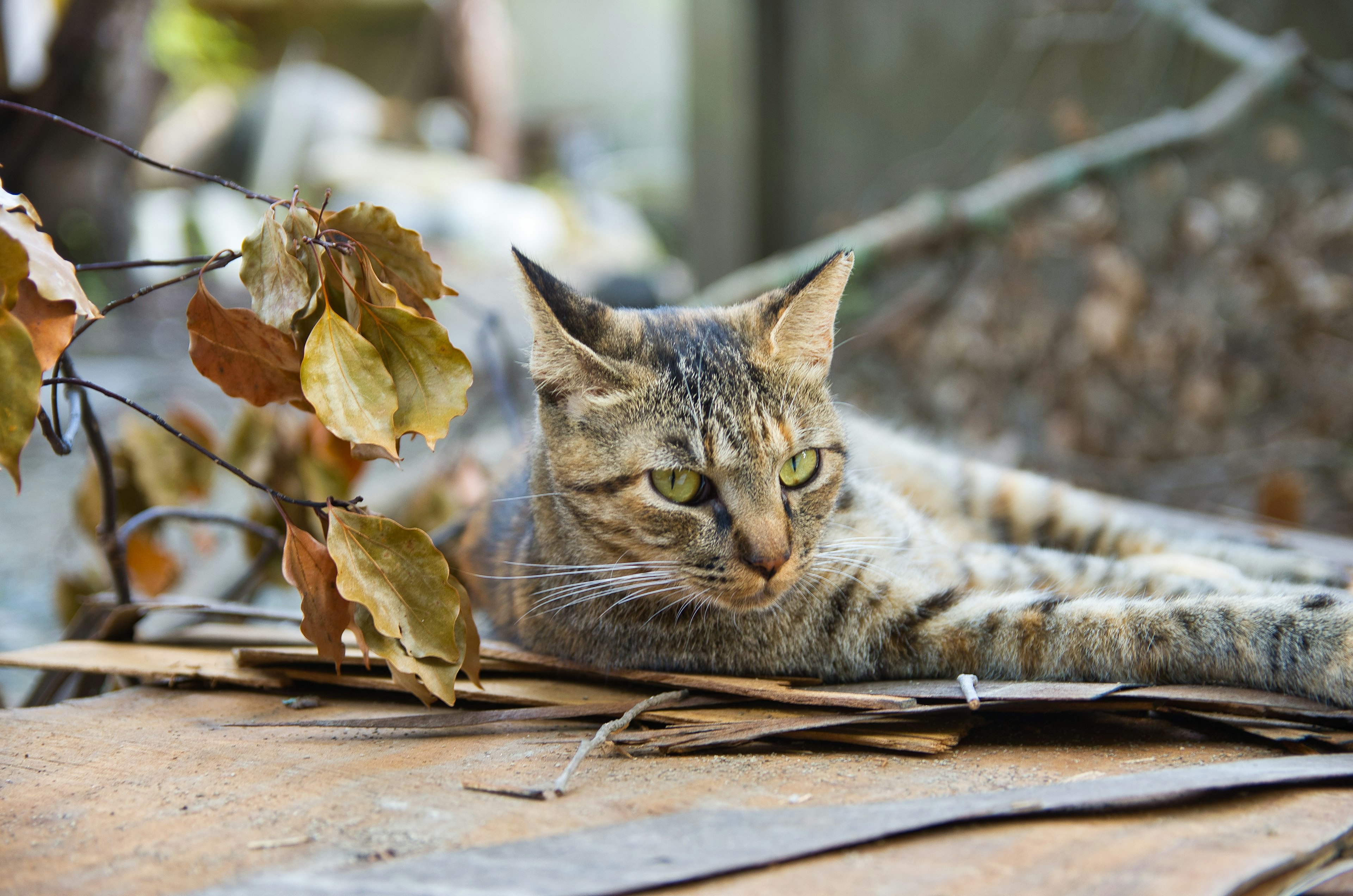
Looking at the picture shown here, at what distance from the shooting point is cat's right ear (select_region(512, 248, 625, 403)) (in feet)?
6.64

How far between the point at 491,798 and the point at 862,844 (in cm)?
57

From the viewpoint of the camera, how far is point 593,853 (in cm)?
125

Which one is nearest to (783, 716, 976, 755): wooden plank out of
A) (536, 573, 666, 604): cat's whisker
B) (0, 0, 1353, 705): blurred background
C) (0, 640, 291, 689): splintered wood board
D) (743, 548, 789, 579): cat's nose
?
(743, 548, 789, 579): cat's nose

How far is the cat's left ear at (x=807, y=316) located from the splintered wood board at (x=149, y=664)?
4.46 ft

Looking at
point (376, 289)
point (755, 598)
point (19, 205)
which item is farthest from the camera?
point (755, 598)

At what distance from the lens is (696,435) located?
78.9 inches

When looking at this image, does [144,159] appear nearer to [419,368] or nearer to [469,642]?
[419,368]

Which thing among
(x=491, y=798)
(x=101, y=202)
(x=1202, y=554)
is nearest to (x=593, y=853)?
(x=491, y=798)

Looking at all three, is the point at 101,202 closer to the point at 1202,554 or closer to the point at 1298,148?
the point at 1202,554

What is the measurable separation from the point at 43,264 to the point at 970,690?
1605 mm

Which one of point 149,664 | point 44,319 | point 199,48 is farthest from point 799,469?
point 199,48

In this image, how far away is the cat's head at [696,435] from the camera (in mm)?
1970

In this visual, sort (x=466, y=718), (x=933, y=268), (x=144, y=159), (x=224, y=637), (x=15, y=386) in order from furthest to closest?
1. (x=933, y=268)
2. (x=224, y=637)
3. (x=466, y=718)
4. (x=144, y=159)
5. (x=15, y=386)

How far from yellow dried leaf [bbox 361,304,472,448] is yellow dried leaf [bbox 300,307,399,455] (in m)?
0.04
